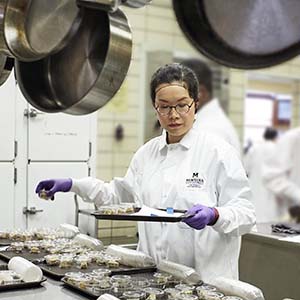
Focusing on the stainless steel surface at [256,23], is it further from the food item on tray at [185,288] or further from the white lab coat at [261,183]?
the white lab coat at [261,183]

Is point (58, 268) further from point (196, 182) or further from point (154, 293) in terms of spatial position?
point (196, 182)

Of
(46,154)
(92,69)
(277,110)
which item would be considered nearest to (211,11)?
(92,69)

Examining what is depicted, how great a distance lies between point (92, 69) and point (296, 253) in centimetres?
169

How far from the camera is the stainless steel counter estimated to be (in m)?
1.58

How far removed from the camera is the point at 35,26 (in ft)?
4.93

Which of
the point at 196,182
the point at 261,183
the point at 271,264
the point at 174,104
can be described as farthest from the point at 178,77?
the point at 261,183

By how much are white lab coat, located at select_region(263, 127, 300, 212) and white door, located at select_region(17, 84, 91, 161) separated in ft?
6.27

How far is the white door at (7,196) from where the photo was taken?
8.85 ft

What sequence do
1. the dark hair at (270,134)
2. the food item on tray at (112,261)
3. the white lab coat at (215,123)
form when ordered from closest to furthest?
1. the food item on tray at (112,261)
2. the white lab coat at (215,123)
3. the dark hair at (270,134)

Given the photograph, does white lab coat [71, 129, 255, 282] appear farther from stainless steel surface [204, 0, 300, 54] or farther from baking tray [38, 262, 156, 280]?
stainless steel surface [204, 0, 300, 54]

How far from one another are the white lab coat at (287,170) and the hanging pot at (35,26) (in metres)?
3.08

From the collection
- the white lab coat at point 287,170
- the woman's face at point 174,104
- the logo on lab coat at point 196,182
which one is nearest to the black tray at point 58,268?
the logo on lab coat at point 196,182

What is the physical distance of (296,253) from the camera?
271 cm

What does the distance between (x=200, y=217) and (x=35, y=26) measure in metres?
0.78
